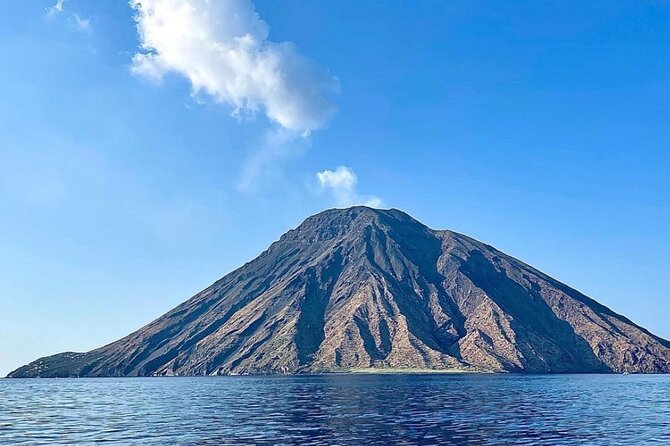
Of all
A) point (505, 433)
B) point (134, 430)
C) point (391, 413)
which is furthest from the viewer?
point (391, 413)

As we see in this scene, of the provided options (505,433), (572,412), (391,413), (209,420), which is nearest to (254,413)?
(209,420)

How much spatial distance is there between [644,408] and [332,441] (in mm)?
79471

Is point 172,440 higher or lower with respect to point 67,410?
lower

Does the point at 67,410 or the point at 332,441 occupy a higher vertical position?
the point at 67,410

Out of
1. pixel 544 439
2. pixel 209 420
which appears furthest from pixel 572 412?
pixel 209 420

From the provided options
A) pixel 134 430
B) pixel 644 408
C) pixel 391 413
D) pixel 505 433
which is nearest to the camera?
pixel 505 433

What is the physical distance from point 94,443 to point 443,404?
74.0 m

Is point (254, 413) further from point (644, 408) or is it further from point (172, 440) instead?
point (644, 408)

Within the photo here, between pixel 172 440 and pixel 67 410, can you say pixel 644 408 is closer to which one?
pixel 172 440

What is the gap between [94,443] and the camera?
218 ft

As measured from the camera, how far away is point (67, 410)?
11912cm

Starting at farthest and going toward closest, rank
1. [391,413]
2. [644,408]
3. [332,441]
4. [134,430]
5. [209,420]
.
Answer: [644,408] → [391,413] → [209,420] → [134,430] → [332,441]

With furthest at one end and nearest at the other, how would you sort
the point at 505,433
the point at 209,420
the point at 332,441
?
the point at 209,420 < the point at 505,433 < the point at 332,441

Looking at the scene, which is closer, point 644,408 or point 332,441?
point 332,441
